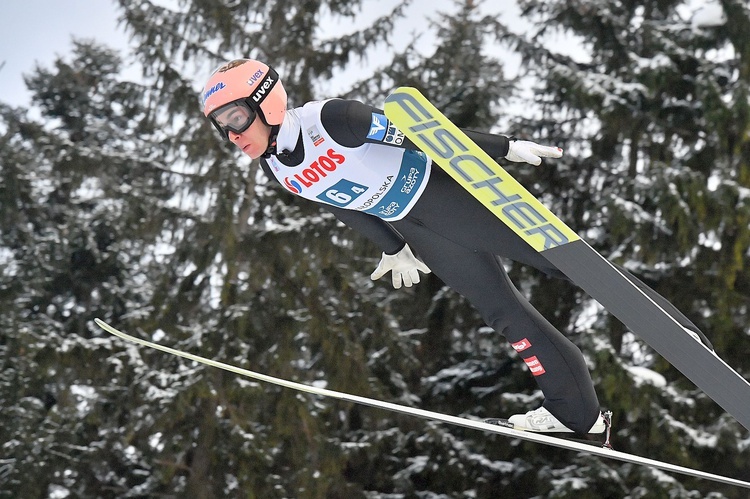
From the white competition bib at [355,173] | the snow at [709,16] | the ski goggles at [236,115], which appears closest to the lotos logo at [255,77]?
the ski goggles at [236,115]

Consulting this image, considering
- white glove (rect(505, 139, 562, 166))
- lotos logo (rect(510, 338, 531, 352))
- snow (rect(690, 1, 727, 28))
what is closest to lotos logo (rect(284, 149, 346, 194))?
white glove (rect(505, 139, 562, 166))

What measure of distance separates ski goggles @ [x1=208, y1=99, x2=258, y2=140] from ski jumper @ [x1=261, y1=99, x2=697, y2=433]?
0.11 m

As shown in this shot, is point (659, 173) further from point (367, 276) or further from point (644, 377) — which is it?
point (367, 276)

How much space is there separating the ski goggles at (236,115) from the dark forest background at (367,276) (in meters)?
4.58

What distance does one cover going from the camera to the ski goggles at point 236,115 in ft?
9.20

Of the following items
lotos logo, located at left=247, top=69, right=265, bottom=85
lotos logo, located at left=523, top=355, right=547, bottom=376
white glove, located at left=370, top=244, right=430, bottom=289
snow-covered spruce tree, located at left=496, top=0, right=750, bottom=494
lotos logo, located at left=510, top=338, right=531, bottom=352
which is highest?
snow-covered spruce tree, located at left=496, top=0, right=750, bottom=494

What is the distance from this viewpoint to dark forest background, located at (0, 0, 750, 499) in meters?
7.44

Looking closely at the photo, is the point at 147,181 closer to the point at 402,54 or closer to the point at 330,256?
the point at 330,256

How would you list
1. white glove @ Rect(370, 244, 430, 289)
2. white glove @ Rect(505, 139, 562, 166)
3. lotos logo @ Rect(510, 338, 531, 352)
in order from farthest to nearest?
white glove @ Rect(370, 244, 430, 289)
lotos logo @ Rect(510, 338, 531, 352)
white glove @ Rect(505, 139, 562, 166)

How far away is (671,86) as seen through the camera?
8023 mm

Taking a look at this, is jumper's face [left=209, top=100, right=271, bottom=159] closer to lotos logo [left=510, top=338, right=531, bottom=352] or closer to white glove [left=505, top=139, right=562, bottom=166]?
white glove [left=505, top=139, right=562, bottom=166]

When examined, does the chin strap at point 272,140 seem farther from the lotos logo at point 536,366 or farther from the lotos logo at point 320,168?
the lotos logo at point 536,366

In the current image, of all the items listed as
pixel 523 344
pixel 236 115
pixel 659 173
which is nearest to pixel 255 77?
pixel 236 115

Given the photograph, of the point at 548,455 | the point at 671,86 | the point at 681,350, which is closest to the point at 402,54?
the point at 671,86
